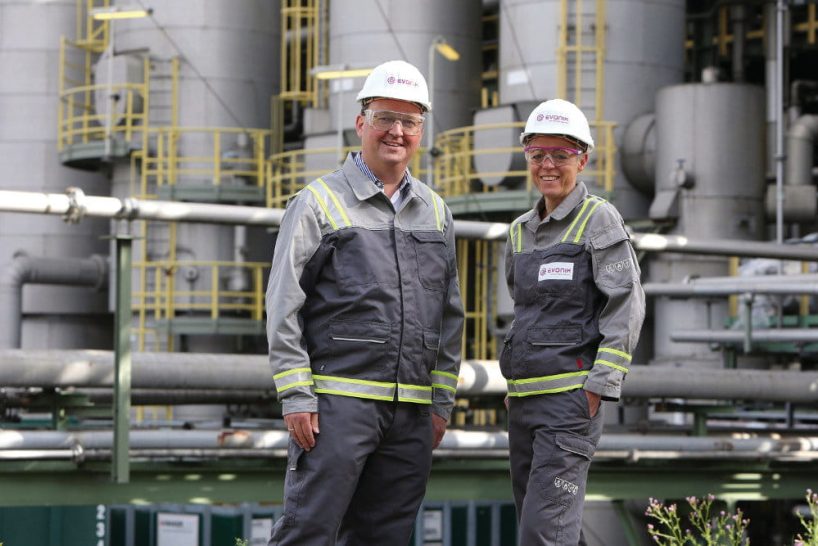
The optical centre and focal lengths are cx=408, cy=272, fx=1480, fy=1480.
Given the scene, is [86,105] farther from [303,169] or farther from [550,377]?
[550,377]

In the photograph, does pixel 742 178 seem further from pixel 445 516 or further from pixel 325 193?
pixel 325 193

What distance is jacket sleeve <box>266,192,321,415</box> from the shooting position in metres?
4.28

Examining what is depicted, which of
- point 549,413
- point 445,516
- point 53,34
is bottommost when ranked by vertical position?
point 445,516

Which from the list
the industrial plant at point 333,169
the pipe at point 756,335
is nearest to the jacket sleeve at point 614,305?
the industrial plant at point 333,169

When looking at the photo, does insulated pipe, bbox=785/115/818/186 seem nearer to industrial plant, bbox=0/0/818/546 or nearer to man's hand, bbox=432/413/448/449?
industrial plant, bbox=0/0/818/546

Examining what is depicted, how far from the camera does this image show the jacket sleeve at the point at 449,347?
15.2 feet

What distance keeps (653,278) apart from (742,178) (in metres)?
1.75

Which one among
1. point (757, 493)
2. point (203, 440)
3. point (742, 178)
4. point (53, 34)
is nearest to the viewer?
point (203, 440)

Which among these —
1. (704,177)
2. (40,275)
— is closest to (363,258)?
(704,177)

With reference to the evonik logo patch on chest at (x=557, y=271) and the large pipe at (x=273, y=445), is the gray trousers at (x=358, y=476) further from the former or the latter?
the large pipe at (x=273, y=445)

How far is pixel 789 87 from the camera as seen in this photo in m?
22.0

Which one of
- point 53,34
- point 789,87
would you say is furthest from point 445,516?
point 53,34

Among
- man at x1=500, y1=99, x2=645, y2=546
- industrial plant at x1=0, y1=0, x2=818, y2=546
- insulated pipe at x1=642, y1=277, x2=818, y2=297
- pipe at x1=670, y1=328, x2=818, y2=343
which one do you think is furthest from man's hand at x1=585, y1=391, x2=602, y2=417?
pipe at x1=670, y1=328, x2=818, y2=343

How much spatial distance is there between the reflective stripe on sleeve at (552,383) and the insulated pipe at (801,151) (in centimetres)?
1559
